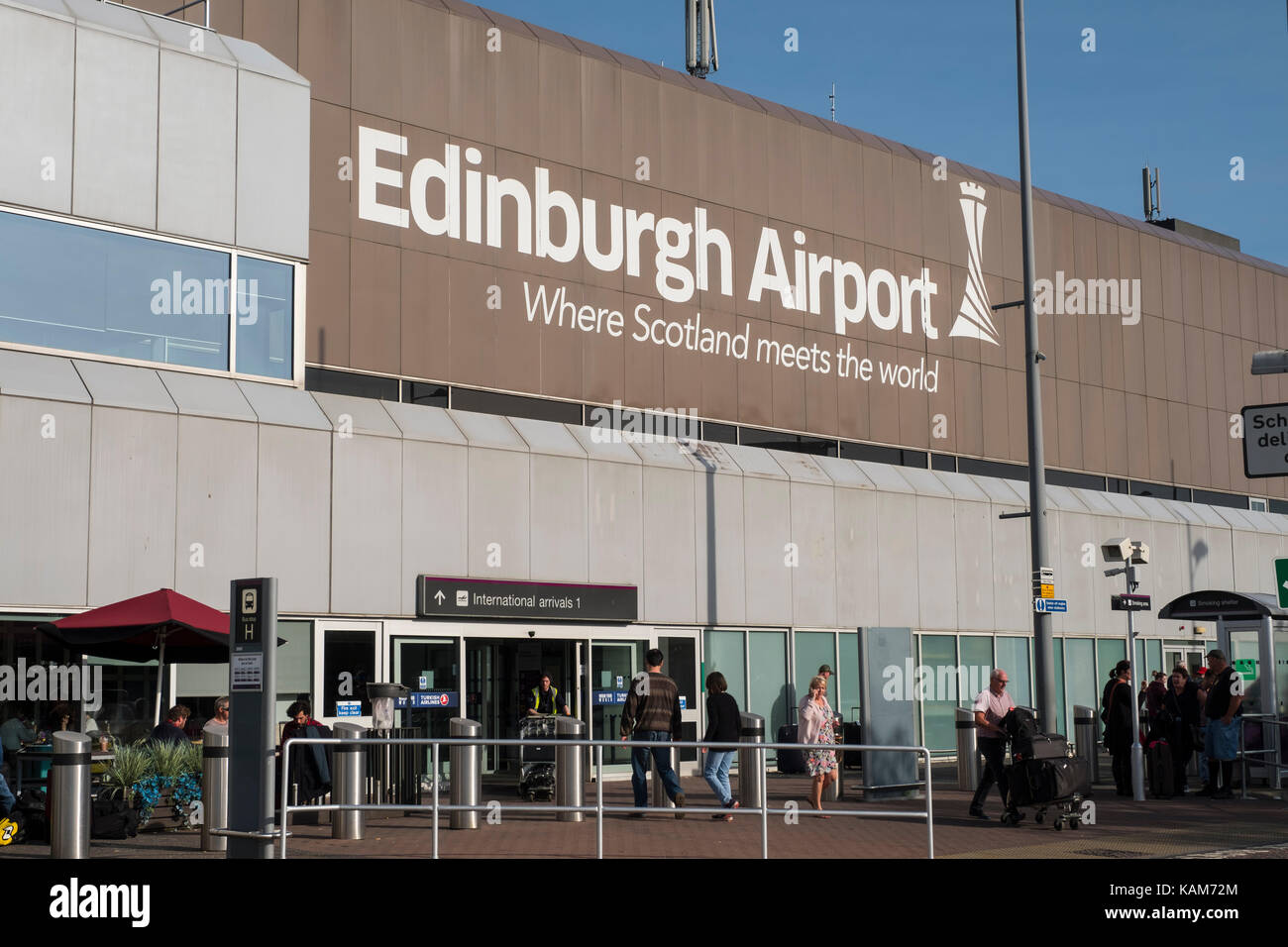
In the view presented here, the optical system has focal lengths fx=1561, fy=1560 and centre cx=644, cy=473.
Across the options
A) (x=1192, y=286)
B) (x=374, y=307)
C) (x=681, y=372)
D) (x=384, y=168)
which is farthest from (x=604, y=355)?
(x=1192, y=286)

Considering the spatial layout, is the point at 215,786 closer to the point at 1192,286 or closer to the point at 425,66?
the point at 425,66

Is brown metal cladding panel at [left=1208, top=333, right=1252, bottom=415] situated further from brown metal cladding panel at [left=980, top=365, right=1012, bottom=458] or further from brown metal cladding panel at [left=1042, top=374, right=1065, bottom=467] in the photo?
brown metal cladding panel at [left=980, top=365, right=1012, bottom=458]

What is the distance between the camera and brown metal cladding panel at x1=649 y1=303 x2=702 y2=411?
28109 mm

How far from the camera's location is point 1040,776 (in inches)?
667

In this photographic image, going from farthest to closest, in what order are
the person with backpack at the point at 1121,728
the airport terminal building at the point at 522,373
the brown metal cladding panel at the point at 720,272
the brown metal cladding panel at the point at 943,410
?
the brown metal cladding panel at the point at 943,410
the brown metal cladding panel at the point at 720,272
the person with backpack at the point at 1121,728
the airport terminal building at the point at 522,373

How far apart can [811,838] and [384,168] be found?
43.3 feet

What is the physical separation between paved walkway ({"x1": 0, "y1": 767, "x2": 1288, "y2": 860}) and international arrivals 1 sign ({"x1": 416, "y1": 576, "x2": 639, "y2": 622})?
4.47 meters

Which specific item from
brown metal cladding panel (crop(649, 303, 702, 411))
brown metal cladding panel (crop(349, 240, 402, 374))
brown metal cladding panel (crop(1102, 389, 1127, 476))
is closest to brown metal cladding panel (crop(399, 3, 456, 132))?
brown metal cladding panel (crop(349, 240, 402, 374))

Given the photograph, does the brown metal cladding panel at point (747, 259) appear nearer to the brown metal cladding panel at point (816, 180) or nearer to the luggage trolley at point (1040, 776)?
the brown metal cladding panel at point (816, 180)

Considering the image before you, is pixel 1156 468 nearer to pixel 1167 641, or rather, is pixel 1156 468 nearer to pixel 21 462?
pixel 1167 641

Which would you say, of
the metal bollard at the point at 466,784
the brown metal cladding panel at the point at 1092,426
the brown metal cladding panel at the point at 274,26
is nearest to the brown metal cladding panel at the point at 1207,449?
the brown metal cladding panel at the point at 1092,426

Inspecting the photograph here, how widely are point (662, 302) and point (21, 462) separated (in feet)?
41.9

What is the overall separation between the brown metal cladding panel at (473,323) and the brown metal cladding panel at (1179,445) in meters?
20.4

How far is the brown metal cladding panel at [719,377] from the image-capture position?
2869 centimetres
